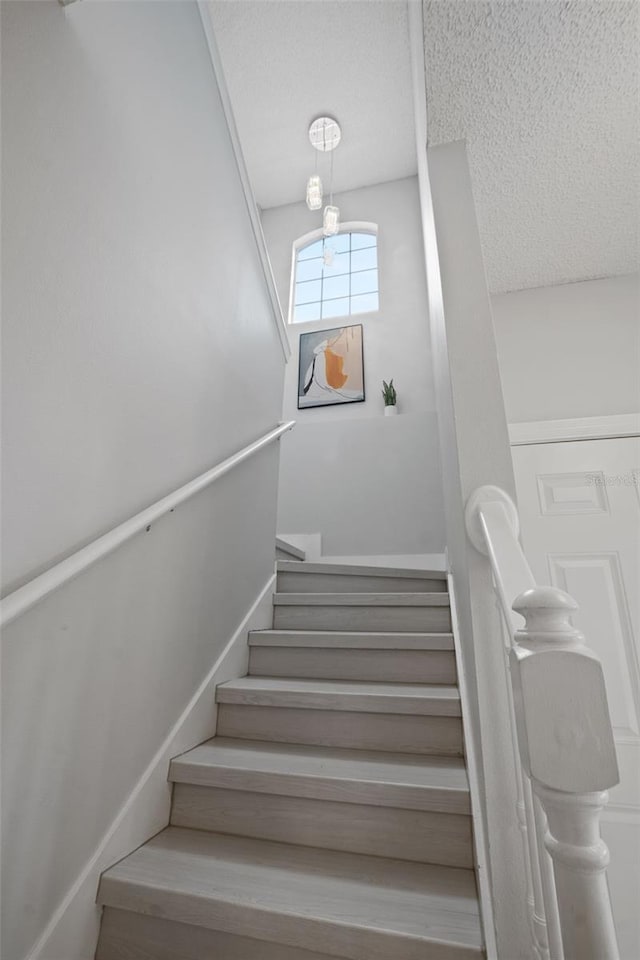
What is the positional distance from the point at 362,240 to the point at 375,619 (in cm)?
390

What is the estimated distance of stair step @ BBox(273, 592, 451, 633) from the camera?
202 cm

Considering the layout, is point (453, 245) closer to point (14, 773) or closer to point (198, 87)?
point (198, 87)

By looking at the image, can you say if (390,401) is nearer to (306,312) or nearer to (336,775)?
(306,312)

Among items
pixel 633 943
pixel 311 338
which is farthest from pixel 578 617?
pixel 311 338

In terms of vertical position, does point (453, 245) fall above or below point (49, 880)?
above

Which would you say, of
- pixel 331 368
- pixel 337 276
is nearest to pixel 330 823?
pixel 331 368

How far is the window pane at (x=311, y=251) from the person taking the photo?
15.2ft

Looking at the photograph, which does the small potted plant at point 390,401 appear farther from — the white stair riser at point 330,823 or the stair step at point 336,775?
the white stair riser at point 330,823

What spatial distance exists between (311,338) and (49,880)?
3.95 m

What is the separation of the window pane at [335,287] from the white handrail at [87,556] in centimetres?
338

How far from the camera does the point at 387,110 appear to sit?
386 cm

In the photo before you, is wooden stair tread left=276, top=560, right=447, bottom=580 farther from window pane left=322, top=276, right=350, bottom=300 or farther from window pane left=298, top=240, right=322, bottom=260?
window pane left=298, top=240, right=322, bottom=260

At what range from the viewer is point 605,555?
1.78 m

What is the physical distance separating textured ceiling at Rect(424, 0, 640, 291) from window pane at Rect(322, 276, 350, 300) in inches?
103
